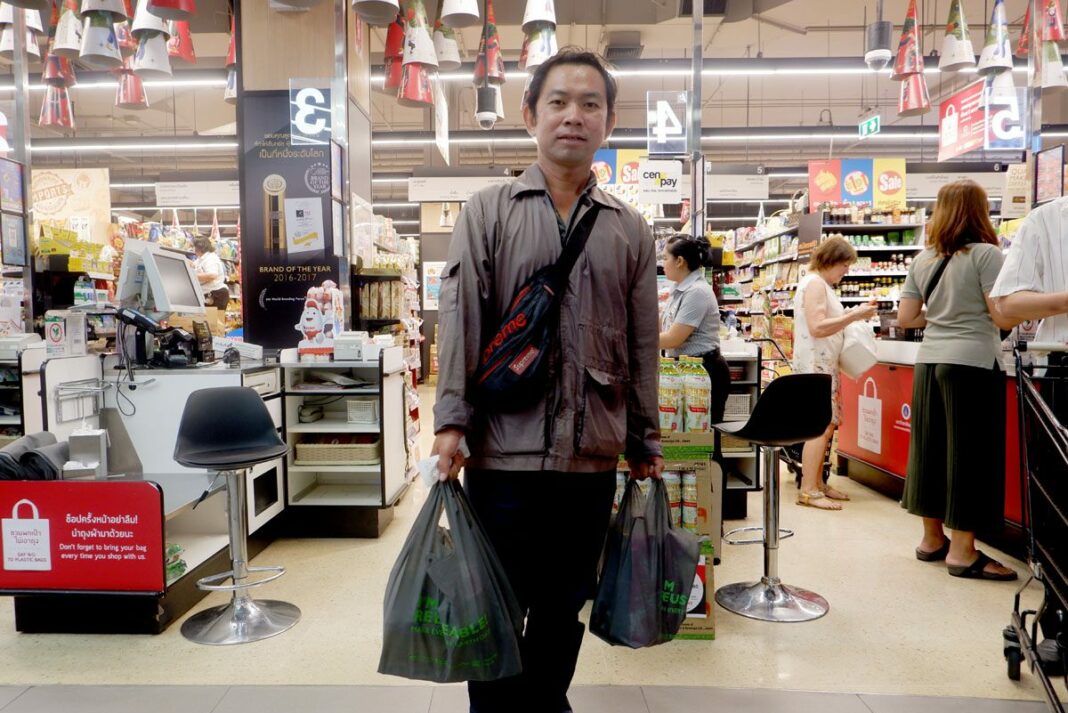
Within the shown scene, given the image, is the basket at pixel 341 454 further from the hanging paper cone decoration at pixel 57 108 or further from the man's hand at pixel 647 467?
the hanging paper cone decoration at pixel 57 108

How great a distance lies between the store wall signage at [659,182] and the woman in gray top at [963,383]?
16.8 feet

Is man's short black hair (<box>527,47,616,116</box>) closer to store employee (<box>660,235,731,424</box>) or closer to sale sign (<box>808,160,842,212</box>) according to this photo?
store employee (<box>660,235,731,424</box>)

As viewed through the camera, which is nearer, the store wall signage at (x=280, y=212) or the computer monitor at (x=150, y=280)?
the computer monitor at (x=150, y=280)

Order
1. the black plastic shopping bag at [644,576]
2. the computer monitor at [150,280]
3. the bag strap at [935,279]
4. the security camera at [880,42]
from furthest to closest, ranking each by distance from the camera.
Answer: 1. the security camera at [880,42]
2. the computer monitor at [150,280]
3. the bag strap at [935,279]
4. the black plastic shopping bag at [644,576]

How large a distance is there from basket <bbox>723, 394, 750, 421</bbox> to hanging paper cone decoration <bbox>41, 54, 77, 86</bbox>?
6.96 meters

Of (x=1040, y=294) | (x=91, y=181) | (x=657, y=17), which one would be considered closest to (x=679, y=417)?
(x=1040, y=294)

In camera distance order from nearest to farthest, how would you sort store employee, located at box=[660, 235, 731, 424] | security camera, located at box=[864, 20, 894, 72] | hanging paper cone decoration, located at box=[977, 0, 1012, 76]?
store employee, located at box=[660, 235, 731, 424] → hanging paper cone decoration, located at box=[977, 0, 1012, 76] → security camera, located at box=[864, 20, 894, 72]

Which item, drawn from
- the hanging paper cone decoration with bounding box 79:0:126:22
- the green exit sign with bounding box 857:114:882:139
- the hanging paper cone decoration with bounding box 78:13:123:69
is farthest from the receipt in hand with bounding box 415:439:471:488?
the green exit sign with bounding box 857:114:882:139

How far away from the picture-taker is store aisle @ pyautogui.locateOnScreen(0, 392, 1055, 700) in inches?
96.2

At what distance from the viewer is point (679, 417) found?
281cm

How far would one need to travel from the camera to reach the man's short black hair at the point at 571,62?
5.07ft

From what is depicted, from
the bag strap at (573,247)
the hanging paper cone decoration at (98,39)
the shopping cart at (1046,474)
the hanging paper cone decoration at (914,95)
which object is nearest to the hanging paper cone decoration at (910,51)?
the hanging paper cone decoration at (914,95)

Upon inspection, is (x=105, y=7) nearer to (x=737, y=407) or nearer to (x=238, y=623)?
(x=238, y=623)

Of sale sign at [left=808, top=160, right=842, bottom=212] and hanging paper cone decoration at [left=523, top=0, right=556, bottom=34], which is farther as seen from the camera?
sale sign at [left=808, top=160, right=842, bottom=212]
